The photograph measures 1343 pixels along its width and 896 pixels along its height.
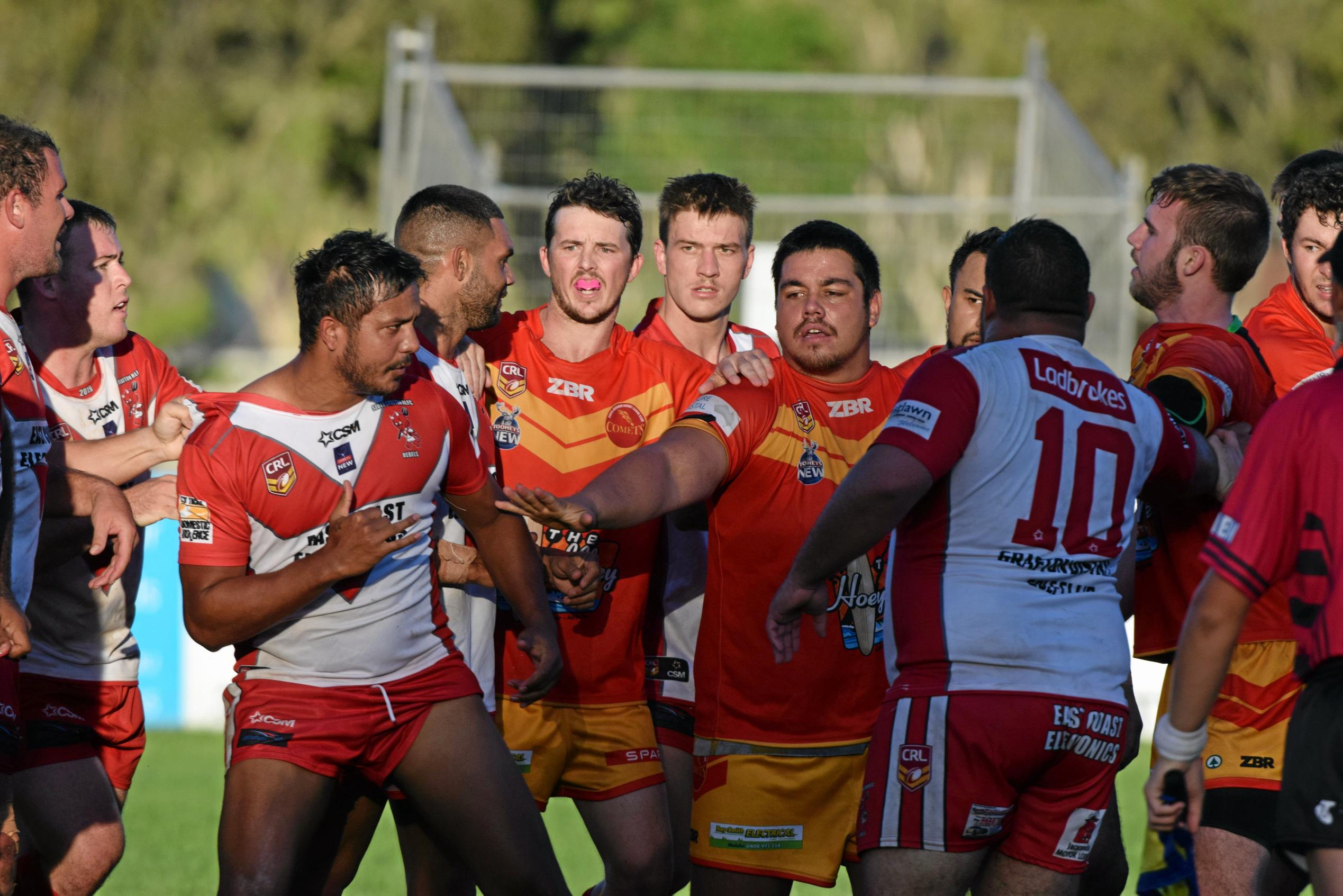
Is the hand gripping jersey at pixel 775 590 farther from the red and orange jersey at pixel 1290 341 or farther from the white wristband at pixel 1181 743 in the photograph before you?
the white wristband at pixel 1181 743

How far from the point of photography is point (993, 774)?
13.9 ft

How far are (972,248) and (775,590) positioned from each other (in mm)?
1858

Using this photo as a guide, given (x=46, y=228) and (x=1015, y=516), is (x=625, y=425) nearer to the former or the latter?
(x=1015, y=516)

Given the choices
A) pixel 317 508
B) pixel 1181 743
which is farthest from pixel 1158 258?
pixel 317 508

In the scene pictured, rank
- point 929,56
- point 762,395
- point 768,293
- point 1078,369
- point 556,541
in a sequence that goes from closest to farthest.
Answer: point 1078,369 < point 762,395 < point 556,541 < point 768,293 < point 929,56

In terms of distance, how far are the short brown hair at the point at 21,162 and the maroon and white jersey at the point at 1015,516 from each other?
290 centimetres

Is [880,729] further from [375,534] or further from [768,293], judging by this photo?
[768,293]

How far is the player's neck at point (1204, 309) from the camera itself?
17.3ft

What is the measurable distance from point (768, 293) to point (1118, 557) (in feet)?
33.4

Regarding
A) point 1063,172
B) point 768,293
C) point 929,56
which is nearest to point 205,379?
point 768,293

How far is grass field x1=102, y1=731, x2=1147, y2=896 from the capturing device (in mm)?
8102

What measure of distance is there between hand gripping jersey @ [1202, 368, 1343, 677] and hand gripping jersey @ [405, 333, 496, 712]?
2.83 meters

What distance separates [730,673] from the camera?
5445mm

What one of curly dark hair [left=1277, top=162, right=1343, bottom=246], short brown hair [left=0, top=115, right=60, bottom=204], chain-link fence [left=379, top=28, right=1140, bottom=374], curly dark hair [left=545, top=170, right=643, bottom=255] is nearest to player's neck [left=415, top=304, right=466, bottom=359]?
curly dark hair [left=545, top=170, right=643, bottom=255]
